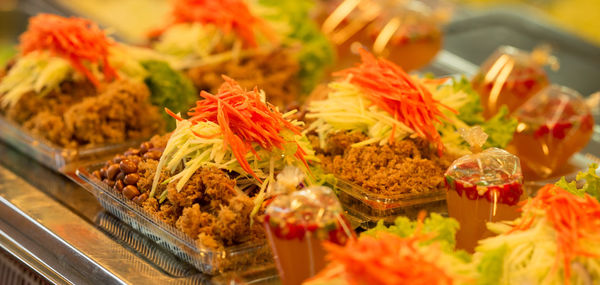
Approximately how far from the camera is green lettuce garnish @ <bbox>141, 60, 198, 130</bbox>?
3309mm

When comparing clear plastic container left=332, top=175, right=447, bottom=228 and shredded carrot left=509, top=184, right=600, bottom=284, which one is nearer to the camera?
shredded carrot left=509, top=184, right=600, bottom=284

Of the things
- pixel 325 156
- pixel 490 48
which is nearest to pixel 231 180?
pixel 325 156

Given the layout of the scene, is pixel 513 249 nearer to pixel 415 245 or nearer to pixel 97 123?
pixel 415 245

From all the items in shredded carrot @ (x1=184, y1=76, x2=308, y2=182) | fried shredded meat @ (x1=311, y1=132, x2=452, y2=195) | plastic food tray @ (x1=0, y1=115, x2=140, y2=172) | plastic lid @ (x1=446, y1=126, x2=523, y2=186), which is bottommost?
plastic food tray @ (x1=0, y1=115, x2=140, y2=172)

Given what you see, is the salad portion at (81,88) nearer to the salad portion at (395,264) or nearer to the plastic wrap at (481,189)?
the plastic wrap at (481,189)

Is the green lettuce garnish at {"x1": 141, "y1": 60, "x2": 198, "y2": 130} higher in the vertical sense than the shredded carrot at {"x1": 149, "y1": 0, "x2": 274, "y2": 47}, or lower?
lower

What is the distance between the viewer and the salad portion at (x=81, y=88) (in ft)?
9.94

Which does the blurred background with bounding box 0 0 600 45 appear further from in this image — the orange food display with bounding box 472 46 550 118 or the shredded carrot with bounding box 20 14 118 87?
the orange food display with bounding box 472 46 550 118

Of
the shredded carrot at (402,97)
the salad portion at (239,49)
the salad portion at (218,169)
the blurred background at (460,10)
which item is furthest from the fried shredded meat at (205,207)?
the blurred background at (460,10)

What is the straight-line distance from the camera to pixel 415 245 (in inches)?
70.4

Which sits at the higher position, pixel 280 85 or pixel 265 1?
pixel 265 1

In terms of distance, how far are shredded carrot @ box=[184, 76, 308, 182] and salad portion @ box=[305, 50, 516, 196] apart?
0.26 m

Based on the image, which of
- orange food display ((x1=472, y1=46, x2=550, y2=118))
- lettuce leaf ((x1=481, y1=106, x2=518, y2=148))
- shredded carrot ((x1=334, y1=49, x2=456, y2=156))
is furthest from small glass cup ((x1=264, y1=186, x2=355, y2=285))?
orange food display ((x1=472, y1=46, x2=550, y2=118))

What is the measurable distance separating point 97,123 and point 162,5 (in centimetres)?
329
